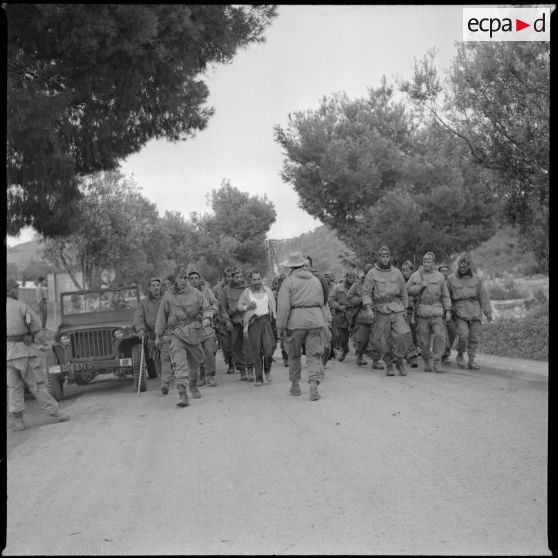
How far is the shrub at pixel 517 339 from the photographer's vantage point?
14.6 m

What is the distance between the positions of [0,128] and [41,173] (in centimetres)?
754

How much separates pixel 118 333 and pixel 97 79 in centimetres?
444

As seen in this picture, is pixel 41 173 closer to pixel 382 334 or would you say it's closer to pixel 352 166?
pixel 382 334

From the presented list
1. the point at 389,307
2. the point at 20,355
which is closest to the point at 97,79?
the point at 20,355

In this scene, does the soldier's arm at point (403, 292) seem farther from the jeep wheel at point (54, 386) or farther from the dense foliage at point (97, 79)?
the jeep wheel at point (54, 386)

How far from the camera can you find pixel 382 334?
41.2 ft

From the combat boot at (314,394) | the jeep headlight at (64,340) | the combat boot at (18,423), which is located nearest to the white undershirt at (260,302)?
the combat boot at (314,394)

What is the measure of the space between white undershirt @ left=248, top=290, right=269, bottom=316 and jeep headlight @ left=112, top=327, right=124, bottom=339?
7.97ft

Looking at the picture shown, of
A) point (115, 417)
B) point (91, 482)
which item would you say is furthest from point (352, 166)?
point (91, 482)

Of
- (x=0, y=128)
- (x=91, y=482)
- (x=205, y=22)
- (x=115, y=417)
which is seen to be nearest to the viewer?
(x=0, y=128)

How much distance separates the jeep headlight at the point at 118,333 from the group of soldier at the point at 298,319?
0.45m

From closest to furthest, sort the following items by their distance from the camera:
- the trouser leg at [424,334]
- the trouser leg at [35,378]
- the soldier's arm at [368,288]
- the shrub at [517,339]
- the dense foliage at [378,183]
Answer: the trouser leg at [35,378]
the soldier's arm at [368,288]
the trouser leg at [424,334]
the shrub at [517,339]
the dense foliage at [378,183]

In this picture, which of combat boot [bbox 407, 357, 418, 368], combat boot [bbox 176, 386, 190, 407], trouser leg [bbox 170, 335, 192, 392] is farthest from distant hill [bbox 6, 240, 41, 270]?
combat boot [bbox 407, 357, 418, 368]

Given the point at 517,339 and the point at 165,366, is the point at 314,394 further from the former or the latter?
the point at 517,339
